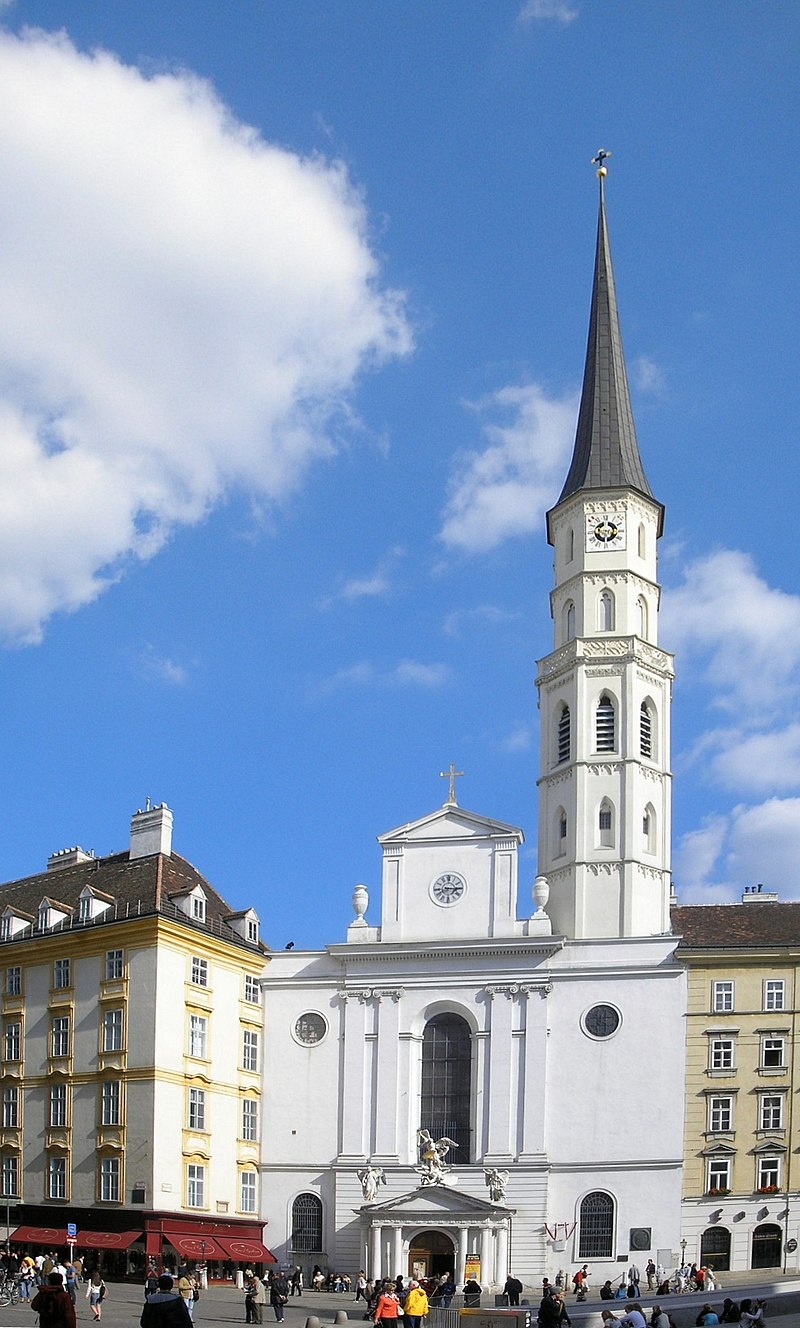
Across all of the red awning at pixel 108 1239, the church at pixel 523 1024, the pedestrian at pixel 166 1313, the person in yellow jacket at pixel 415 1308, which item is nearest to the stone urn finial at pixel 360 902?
the church at pixel 523 1024

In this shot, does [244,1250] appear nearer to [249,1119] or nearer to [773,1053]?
[249,1119]

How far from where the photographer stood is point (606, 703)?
68.9 m

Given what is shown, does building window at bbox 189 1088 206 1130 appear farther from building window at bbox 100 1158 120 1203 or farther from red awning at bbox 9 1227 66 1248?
red awning at bbox 9 1227 66 1248

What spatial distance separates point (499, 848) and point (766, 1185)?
15.1 m

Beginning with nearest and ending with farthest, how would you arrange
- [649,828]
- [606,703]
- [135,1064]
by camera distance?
[135,1064]
[649,828]
[606,703]

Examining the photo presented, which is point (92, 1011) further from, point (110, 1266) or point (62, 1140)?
point (110, 1266)

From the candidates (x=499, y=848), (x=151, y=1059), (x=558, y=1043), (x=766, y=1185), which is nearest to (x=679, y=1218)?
(x=766, y=1185)

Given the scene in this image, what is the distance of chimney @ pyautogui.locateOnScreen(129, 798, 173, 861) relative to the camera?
65.4 metres

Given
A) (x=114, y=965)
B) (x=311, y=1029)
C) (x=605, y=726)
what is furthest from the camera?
(x=605, y=726)

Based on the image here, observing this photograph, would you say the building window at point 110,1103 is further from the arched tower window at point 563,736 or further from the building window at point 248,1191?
the arched tower window at point 563,736

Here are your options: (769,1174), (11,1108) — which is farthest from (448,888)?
(11,1108)

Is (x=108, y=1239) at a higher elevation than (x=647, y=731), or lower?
lower

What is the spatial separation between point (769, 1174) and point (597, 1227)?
A: 6.24 meters

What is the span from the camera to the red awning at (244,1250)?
6019 cm
